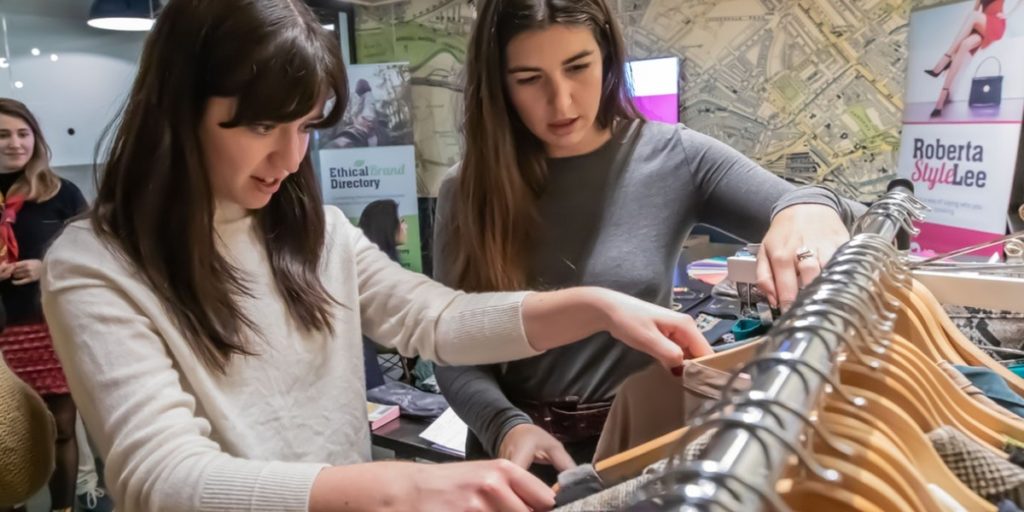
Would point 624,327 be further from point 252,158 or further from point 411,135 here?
point 411,135

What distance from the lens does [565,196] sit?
1.12m

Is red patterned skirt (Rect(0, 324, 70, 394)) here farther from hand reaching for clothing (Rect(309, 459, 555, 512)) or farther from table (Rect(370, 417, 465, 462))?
hand reaching for clothing (Rect(309, 459, 555, 512))

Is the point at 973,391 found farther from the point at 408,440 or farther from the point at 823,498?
the point at 408,440

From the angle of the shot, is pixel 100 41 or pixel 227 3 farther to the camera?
pixel 100 41

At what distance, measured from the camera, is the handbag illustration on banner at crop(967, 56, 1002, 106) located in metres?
2.68

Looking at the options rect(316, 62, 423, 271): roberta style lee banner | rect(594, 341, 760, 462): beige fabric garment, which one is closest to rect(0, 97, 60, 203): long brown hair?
rect(316, 62, 423, 271): roberta style lee banner

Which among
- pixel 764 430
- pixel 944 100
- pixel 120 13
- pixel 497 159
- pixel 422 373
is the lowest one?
pixel 422 373

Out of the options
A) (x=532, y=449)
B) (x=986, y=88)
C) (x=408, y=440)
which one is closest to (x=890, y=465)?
(x=532, y=449)

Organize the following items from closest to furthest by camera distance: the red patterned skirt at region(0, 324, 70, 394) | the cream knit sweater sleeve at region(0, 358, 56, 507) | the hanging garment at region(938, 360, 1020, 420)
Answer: the hanging garment at region(938, 360, 1020, 420) < the cream knit sweater sleeve at region(0, 358, 56, 507) < the red patterned skirt at region(0, 324, 70, 394)

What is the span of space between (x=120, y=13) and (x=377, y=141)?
1335 mm

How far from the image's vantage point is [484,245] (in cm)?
108

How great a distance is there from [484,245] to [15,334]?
2.33 m

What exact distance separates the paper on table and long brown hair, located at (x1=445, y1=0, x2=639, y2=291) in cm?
96

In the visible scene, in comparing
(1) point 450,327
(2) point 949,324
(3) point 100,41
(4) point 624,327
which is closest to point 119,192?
(1) point 450,327
